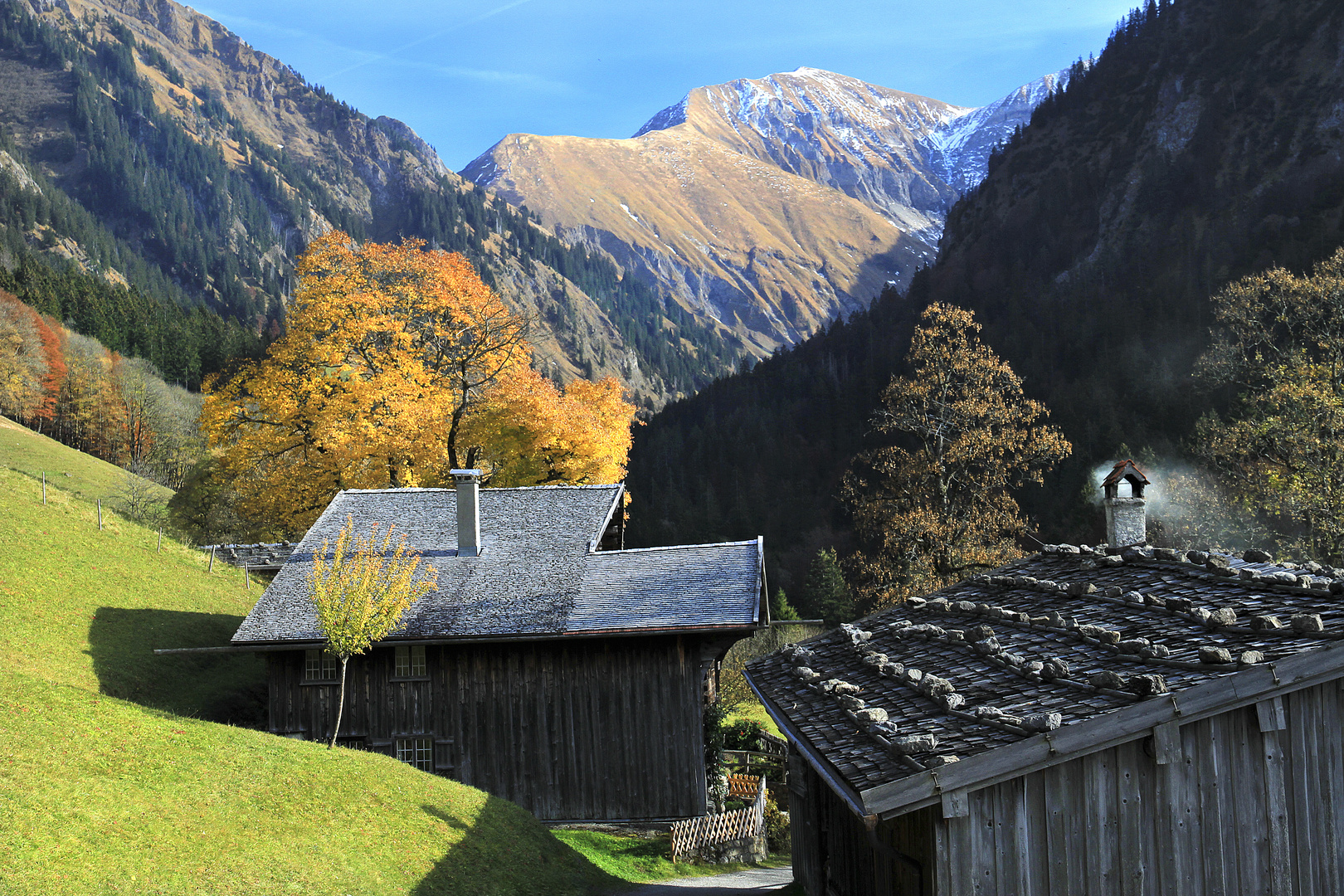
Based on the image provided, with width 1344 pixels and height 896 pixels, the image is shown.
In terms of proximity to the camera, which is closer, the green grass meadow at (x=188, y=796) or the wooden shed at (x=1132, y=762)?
the wooden shed at (x=1132, y=762)

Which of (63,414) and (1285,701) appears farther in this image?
(63,414)

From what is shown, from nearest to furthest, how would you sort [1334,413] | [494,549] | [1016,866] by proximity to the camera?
[1016,866]
[494,549]
[1334,413]

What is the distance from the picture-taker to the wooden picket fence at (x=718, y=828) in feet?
69.3

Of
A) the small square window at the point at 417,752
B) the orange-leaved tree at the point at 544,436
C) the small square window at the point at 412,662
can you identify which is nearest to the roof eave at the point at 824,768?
the small square window at the point at 412,662

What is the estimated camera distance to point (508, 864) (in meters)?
16.1

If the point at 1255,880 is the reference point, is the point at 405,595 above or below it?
above

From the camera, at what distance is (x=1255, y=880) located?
8.16m

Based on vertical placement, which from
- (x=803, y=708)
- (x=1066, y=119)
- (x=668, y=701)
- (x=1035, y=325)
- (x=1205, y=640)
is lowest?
(x=668, y=701)

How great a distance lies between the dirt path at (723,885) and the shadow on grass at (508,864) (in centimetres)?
67

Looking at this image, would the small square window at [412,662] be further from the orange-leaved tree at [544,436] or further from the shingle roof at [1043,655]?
the orange-leaved tree at [544,436]

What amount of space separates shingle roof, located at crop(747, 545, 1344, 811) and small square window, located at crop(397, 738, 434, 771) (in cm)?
1087

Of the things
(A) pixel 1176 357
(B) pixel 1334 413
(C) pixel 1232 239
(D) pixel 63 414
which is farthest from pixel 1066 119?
(D) pixel 63 414

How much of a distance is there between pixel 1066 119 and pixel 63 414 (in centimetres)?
12099

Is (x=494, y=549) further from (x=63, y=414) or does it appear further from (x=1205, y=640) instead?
(x=63, y=414)
